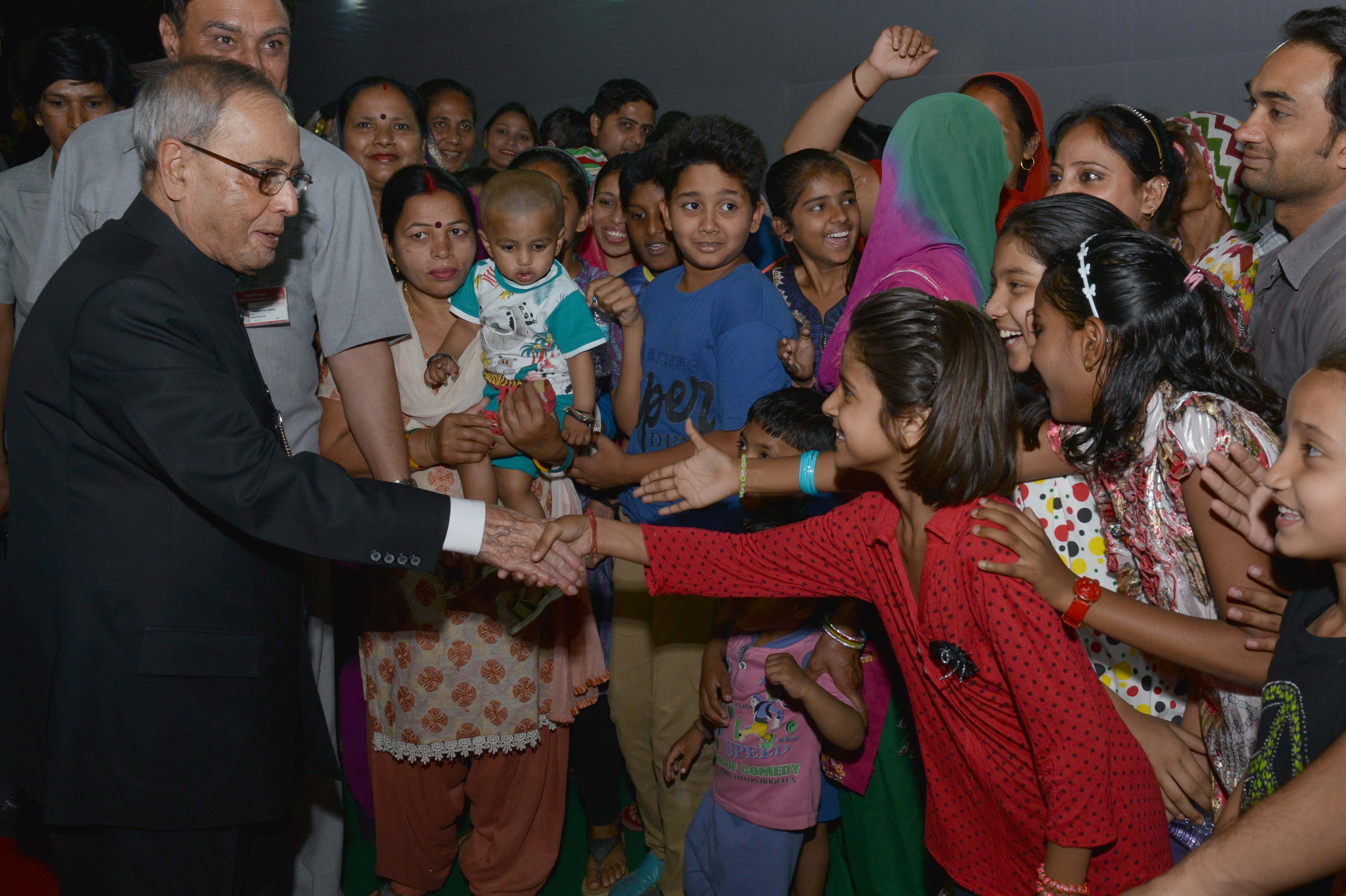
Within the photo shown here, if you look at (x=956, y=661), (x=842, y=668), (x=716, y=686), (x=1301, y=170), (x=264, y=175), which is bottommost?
(x=716, y=686)

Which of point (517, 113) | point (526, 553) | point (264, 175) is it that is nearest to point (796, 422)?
point (526, 553)

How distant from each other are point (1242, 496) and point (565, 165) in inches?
103

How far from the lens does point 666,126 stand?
179 inches

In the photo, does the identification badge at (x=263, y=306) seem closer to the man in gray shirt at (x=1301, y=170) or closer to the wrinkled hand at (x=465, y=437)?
the wrinkled hand at (x=465, y=437)

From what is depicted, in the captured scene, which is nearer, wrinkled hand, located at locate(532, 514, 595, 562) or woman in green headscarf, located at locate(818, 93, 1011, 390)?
wrinkled hand, located at locate(532, 514, 595, 562)

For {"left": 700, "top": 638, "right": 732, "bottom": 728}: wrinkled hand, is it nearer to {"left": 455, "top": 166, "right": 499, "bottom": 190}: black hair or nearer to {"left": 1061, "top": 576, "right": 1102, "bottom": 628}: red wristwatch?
{"left": 1061, "top": 576, "right": 1102, "bottom": 628}: red wristwatch

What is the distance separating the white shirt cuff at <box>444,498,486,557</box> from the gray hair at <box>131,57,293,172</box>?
32.3 inches

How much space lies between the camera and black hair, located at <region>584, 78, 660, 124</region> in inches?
207

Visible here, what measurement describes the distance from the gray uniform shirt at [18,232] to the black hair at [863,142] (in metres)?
3.08

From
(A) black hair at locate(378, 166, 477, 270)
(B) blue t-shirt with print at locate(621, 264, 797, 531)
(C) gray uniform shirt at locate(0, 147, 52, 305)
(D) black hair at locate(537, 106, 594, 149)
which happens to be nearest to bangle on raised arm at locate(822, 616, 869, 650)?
(B) blue t-shirt with print at locate(621, 264, 797, 531)

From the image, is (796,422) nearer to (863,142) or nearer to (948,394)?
(948,394)

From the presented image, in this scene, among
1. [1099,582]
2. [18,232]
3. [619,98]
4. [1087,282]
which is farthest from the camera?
[619,98]

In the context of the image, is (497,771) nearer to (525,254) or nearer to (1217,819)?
(525,254)

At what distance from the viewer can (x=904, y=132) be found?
2.46m
